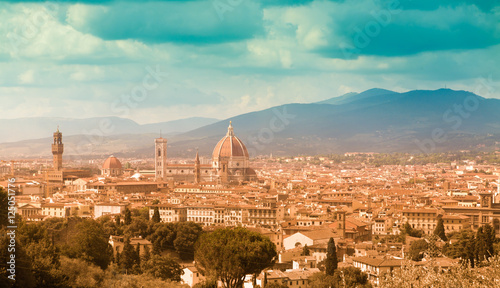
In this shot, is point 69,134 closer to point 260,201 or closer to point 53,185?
point 53,185

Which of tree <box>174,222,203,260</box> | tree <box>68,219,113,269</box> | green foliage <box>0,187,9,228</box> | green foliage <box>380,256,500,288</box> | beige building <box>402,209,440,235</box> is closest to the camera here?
green foliage <box>380,256,500,288</box>

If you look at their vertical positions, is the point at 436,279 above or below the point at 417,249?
above

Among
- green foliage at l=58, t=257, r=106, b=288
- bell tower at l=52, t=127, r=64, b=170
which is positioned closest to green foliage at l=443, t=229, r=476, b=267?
green foliage at l=58, t=257, r=106, b=288

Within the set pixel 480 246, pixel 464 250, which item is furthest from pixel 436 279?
pixel 464 250

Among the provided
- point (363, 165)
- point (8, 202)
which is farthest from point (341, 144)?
point (8, 202)

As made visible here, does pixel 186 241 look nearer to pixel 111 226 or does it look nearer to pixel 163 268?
pixel 111 226

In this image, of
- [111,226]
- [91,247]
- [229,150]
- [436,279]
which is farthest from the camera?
[229,150]

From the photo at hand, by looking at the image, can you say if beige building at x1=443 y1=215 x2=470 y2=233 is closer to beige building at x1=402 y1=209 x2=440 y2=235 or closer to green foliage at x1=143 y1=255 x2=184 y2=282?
beige building at x1=402 y1=209 x2=440 y2=235
